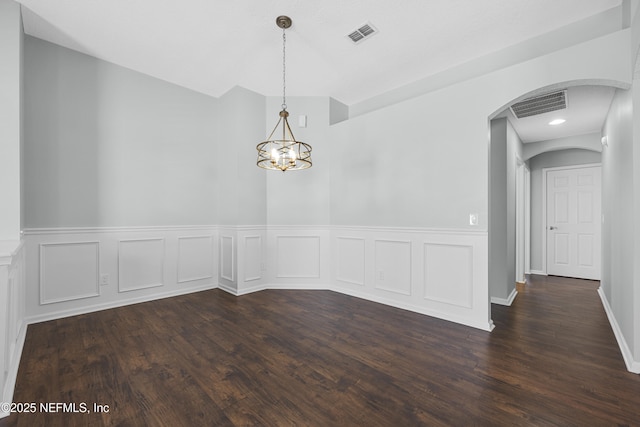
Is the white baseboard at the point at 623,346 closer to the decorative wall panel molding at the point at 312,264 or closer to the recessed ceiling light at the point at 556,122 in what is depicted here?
the decorative wall panel molding at the point at 312,264

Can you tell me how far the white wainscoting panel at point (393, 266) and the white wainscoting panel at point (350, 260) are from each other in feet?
0.84

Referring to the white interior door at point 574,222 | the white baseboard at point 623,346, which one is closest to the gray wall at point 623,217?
the white baseboard at point 623,346

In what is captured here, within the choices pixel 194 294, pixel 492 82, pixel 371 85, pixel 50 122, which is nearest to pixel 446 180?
pixel 492 82

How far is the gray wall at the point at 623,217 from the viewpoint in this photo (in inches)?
86.5

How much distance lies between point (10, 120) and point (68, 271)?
5.58ft

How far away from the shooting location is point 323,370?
82.1 inches

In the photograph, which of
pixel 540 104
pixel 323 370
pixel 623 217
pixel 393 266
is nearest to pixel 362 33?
pixel 540 104

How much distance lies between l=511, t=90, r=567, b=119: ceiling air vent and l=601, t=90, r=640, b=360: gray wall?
614 mm

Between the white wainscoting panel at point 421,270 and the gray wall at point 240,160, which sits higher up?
the gray wall at point 240,160

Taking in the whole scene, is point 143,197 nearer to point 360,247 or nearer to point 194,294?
point 194,294

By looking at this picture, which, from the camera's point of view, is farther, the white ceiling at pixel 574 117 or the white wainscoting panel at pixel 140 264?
the white wainscoting panel at pixel 140 264

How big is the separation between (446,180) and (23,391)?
399 cm

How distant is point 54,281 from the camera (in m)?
3.13

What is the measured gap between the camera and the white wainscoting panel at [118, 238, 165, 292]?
3619 mm
